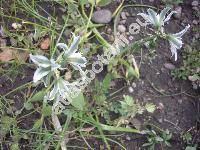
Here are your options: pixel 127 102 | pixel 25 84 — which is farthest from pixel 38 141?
pixel 127 102

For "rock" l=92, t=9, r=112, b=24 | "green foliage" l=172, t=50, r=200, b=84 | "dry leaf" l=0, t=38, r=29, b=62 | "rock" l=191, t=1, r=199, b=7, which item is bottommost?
"green foliage" l=172, t=50, r=200, b=84

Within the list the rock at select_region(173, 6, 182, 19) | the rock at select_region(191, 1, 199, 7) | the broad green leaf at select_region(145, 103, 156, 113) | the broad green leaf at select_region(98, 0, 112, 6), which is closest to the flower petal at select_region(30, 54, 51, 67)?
the broad green leaf at select_region(145, 103, 156, 113)

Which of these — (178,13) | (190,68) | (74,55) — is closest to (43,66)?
(74,55)

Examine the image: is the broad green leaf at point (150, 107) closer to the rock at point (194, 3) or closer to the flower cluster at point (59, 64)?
the flower cluster at point (59, 64)

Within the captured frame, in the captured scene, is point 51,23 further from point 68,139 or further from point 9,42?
point 68,139

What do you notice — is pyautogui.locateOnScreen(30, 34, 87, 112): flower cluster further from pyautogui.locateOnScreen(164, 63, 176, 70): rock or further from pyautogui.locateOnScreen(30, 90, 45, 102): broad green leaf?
pyautogui.locateOnScreen(164, 63, 176, 70): rock

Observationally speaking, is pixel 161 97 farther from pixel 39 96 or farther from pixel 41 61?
pixel 41 61

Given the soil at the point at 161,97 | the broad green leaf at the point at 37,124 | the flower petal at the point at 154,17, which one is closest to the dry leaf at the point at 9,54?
the soil at the point at 161,97
